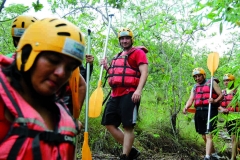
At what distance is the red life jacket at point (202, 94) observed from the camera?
288 inches

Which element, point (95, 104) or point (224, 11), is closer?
point (224, 11)

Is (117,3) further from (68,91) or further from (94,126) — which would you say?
(94,126)

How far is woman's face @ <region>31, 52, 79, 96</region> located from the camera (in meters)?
1.47

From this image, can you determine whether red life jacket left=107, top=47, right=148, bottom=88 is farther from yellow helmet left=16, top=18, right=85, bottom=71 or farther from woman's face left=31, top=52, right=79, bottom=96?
woman's face left=31, top=52, right=79, bottom=96

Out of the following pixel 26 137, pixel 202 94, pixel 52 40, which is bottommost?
pixel 202 94

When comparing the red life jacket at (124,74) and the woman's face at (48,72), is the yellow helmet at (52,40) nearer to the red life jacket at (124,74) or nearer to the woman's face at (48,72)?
the woman's face at (48,72)

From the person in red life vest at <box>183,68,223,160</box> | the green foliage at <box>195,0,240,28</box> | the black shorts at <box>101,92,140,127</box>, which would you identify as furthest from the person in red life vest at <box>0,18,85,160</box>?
the person in red life vest at <box>183,68,223,160</box>

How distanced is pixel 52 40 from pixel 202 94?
6212 millimetres

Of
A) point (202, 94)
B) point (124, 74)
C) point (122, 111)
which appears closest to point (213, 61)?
point (202, 94)

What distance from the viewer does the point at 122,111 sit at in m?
4.74

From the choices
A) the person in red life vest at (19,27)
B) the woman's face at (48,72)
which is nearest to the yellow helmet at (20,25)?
the person in red life vest at (19,27)

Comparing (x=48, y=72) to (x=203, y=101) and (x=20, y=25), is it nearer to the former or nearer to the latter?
(x=20, y=25)

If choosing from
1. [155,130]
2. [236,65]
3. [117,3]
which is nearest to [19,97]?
[236,65]

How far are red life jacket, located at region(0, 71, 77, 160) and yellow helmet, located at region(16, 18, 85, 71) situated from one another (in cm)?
18
